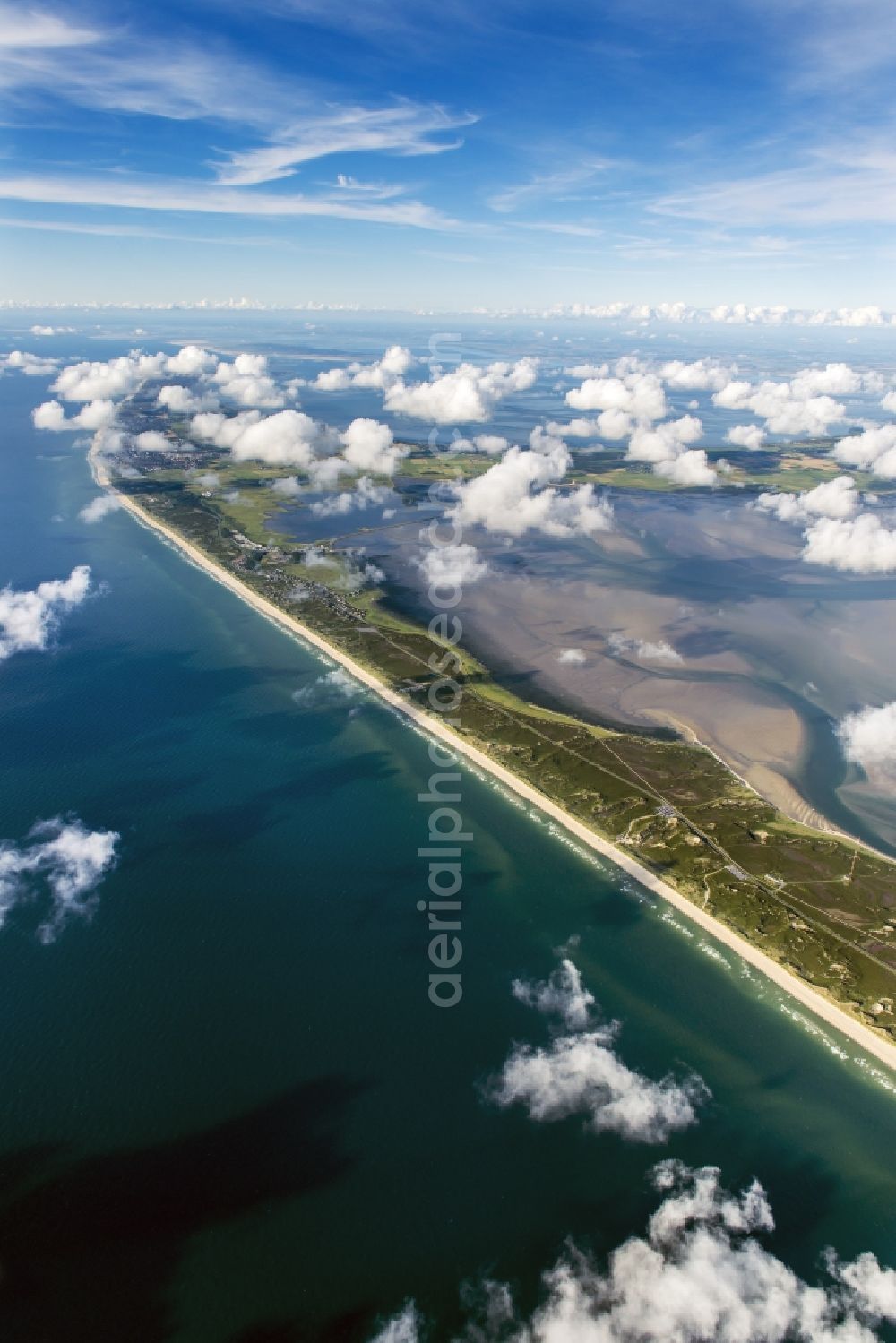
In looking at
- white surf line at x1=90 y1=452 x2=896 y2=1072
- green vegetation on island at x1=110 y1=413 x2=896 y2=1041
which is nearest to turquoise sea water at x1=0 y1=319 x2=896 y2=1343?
white surf line at x1=90 y1=452 x2=896 y2=1072

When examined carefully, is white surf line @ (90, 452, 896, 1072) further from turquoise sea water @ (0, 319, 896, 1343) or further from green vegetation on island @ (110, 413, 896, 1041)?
turquoise sea water @ (0, 319, 896, 1343)

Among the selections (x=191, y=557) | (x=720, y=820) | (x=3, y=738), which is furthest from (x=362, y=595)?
(x=720, y=820)

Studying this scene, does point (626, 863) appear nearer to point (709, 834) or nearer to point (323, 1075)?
point (709, 834)

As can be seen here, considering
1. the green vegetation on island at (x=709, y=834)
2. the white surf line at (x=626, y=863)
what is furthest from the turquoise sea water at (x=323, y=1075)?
the green vegetation on island at (x=709, y=834)

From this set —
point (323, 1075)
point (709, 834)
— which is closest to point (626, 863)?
point (709, 834)

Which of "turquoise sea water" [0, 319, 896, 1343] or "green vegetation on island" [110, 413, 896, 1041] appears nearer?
"turquoise sea water" [0, 319, 896, 1343]

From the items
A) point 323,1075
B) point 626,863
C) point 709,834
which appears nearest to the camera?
point 323,1075

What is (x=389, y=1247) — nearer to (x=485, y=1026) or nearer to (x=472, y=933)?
(x=485, y=1026)

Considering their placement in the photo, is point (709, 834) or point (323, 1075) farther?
point (709, 834)
